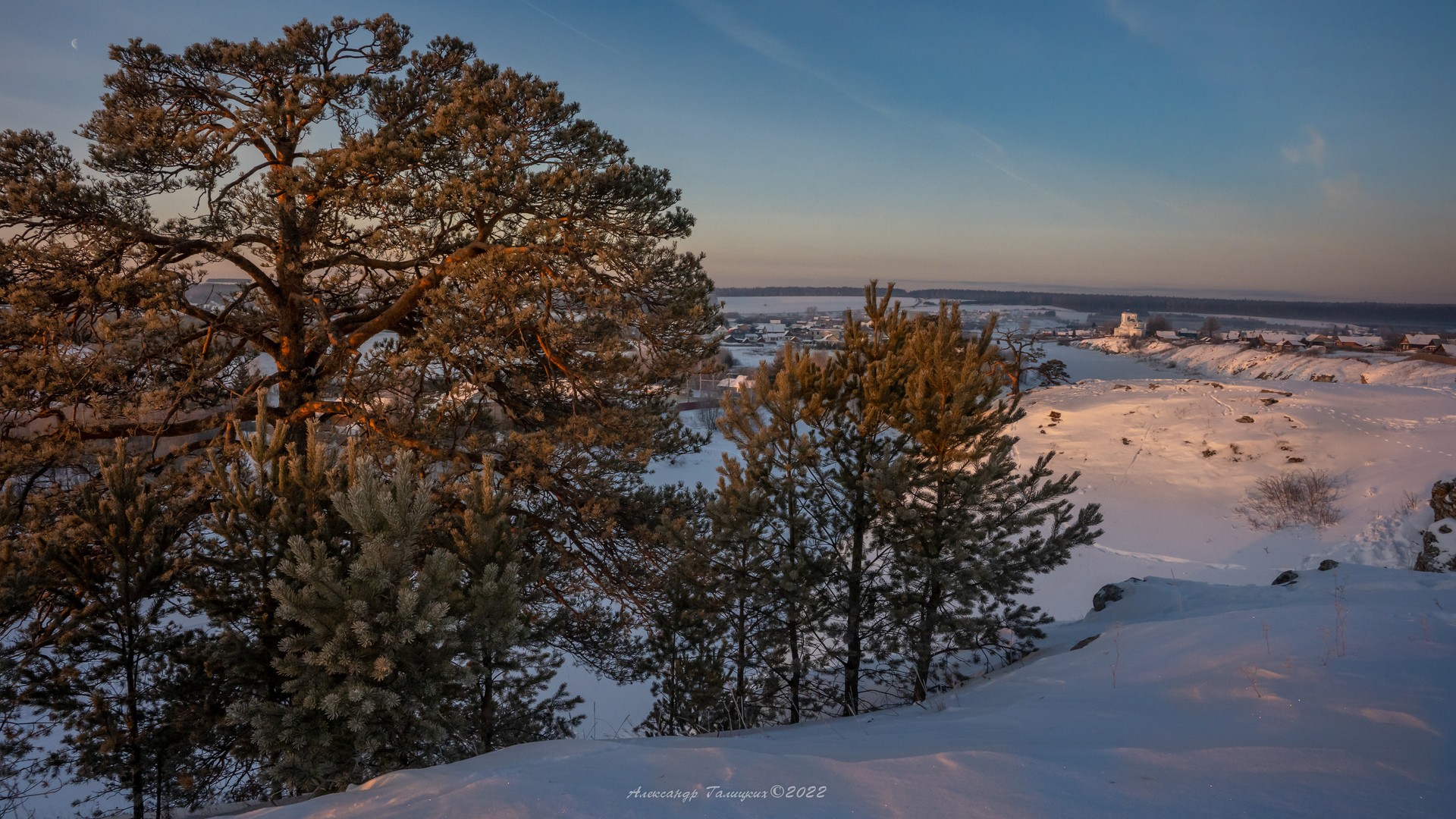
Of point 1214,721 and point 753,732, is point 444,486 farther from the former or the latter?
point 1214,721

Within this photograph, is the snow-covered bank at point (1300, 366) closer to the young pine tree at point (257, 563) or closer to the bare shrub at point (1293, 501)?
the bare shrub at point (1293, 501)

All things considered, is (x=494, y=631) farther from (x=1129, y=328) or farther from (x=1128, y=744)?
(x=1129, y=328)

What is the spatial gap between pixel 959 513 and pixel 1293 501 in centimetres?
1824

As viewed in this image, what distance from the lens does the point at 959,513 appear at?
7.89 metres

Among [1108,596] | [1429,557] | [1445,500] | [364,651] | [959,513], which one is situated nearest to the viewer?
[364,651]

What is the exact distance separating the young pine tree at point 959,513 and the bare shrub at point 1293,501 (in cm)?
1575

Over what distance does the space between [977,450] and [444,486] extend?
636 cm

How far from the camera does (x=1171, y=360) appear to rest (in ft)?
221

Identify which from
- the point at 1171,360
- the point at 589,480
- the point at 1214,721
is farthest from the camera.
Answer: the point at 1171,360

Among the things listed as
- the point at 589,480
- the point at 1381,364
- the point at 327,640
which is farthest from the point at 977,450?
the point at 1381,364

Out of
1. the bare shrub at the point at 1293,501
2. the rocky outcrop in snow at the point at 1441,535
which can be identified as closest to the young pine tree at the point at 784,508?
the rocky outcrop in snow at the point at 1441,535

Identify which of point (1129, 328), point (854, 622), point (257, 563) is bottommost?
point (854, 622)

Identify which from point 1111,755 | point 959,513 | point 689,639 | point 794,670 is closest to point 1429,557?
point 959,513

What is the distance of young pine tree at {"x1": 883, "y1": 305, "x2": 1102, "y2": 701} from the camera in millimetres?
7672
